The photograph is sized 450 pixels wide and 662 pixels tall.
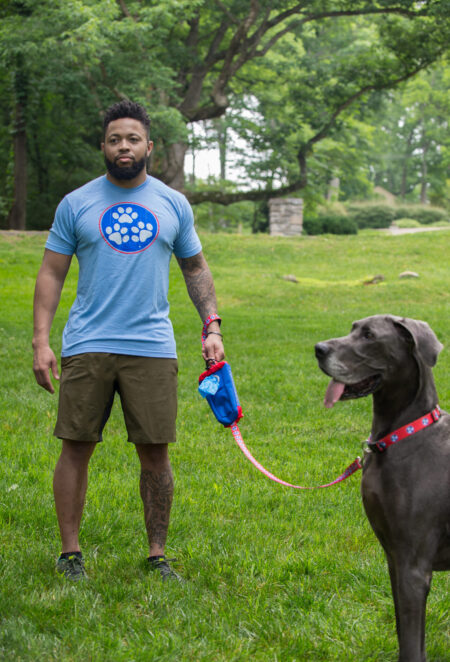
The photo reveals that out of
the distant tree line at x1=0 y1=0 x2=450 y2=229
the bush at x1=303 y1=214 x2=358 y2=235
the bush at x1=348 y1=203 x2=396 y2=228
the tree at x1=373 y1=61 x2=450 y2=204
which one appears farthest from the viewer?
the tree at x1=373 y1=61 x2=450 y2=204

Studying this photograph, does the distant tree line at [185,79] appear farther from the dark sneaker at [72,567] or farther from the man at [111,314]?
the dark sneaker at [72,567]

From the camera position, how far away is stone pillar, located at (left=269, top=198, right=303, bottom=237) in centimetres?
2634

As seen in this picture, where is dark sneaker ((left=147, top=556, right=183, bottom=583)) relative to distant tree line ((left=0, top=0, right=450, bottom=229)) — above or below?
below

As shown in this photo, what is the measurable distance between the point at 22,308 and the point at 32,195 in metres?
14.8

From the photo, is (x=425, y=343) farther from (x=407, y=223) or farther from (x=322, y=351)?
(x=407, y=223)

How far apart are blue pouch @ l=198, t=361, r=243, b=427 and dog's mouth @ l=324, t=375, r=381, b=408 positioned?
987 mm

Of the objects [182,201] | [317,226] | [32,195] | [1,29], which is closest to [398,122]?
[317,226]

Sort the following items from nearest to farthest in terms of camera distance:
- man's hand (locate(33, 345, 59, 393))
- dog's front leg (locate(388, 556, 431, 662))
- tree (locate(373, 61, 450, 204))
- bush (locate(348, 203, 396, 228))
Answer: dog's front leg (locate(388, 556, 431, 662)) < man's hand (locate(33, 345, 59, 393)) < bush (locate(348, 203, 396, 228)) < tree (locate(373, 61, 450, 204))

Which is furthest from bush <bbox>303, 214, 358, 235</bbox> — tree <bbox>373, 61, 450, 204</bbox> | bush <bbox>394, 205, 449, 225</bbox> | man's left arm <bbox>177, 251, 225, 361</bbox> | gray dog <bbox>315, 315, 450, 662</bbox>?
tree <bbox>373, 61, 450, 204</bbox>

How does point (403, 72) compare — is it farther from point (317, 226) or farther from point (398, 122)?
point (398, 122)

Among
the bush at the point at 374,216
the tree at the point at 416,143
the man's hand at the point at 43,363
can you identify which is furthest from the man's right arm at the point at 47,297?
the tree at the point at 416,143

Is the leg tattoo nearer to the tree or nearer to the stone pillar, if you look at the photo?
the stone pillar

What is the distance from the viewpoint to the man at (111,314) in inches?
131

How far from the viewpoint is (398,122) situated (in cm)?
6412
